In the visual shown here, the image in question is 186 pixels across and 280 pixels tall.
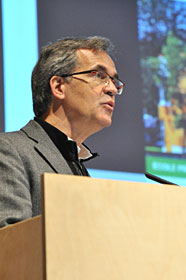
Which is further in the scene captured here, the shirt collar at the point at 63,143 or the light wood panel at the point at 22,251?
the shirt collar at the point at 63,143

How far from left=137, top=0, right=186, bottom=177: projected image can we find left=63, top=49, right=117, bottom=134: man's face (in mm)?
1049

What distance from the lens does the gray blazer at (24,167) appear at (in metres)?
1.74

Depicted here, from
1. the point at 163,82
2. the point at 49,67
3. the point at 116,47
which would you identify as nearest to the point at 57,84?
the point at 49,67

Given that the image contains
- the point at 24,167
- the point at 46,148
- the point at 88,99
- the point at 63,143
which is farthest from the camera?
the point at 88,99

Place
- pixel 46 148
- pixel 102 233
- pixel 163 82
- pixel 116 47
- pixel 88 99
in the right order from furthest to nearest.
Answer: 1. pixel 163 82
2. pixel 116 47
3. pixel 88 99
4. pixel 46 148
5. pixel 102 233

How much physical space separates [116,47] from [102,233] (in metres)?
2.07

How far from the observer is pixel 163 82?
362 cm

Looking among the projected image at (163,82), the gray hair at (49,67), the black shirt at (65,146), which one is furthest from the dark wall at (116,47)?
the black shirt at (65,146)

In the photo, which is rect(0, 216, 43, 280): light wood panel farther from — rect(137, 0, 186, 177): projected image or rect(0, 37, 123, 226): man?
rect(137, 0, 186, 177): projected image

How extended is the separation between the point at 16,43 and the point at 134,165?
0.95 meters

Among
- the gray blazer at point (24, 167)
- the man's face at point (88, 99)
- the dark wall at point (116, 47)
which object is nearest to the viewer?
the gray blazer at point (24, 167)

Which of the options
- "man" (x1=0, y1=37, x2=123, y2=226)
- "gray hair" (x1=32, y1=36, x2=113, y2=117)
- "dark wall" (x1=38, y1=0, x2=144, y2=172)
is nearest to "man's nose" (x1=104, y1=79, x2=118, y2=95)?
"man" (x1=0, y1=37, x2=123, y2=226)

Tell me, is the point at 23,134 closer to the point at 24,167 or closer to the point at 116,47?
the point at 24,167

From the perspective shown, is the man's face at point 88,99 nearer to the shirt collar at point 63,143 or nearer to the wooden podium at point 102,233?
the shirt collar at point 63,143
